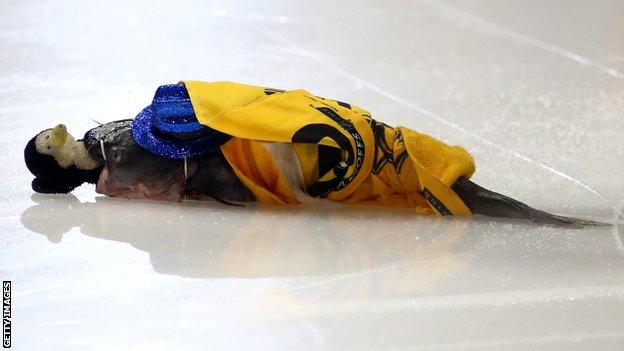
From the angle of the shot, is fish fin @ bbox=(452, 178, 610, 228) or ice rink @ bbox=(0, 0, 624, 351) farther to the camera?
fish fin @ bbox=(452, 178, 610, 228)

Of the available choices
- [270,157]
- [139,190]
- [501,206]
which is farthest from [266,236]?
[501,206]

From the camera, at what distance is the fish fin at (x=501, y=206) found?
4.41 ft

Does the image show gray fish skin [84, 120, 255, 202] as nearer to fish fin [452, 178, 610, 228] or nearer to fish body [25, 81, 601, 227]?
fish body [25, 81, 601, 227]

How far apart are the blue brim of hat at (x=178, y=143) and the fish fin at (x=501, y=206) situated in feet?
1.21

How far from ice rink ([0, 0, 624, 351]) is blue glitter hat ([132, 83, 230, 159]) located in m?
0.10

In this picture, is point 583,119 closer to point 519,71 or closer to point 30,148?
point 519,71

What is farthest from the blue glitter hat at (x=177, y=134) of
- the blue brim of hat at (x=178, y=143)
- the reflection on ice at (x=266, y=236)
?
the reflection on ice at (x=266, y=236)

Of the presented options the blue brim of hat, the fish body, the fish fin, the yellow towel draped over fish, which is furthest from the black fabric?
the fish fin

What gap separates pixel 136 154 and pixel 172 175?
64 mm

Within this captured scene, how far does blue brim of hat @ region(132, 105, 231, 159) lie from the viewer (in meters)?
1.35

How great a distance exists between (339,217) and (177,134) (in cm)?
28

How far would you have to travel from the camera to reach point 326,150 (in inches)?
52.7

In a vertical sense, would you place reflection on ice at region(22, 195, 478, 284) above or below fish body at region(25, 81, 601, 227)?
below

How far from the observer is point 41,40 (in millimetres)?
2143
